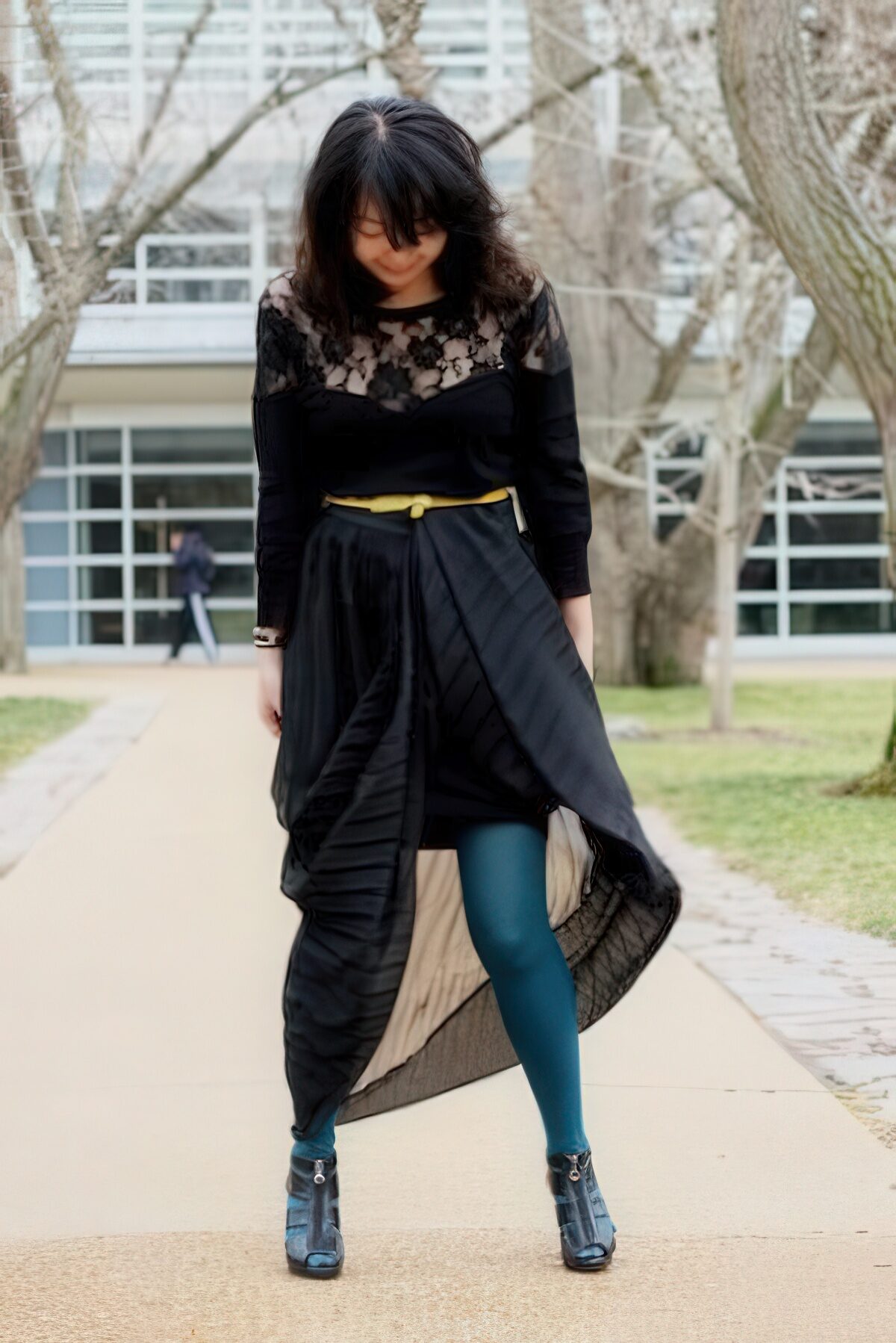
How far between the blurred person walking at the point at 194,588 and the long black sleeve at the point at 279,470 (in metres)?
18.2

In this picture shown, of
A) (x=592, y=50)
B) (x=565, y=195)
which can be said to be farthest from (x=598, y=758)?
(x=565, y=195)

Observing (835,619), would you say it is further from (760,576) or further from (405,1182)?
(405,1182)

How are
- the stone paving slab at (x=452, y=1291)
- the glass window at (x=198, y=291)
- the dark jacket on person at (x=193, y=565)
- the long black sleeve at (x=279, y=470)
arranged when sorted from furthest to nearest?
the dark jacket on person at (x=193, y=565)
the glass window at (x=198, y=291)
the long black sleeve at (x=279, y=470)
the stone paving slab at (x=452, y=1291)

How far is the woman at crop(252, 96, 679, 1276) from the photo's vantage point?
2686mm

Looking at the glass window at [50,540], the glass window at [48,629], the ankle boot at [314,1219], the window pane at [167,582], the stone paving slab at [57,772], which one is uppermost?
the glass window at [50,540]

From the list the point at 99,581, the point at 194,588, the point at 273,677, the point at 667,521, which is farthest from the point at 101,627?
the point at 273,677

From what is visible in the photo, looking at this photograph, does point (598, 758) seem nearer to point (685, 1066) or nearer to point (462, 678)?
point (462, 678)

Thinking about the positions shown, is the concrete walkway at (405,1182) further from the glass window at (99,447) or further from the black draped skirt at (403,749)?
the glass window at (99,447)

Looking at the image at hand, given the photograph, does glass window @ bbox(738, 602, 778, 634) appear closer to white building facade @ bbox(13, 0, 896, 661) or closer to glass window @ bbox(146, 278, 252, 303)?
white building facade @ bbox(13, 0, 896, 661)

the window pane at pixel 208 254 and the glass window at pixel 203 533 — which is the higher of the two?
the window pane at pixel 208 254

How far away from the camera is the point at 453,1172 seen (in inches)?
128

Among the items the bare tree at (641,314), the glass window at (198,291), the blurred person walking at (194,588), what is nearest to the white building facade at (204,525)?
the blurred person walking at (194,588)

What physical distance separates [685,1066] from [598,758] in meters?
1.54

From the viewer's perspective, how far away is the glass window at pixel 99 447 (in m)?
22.2
